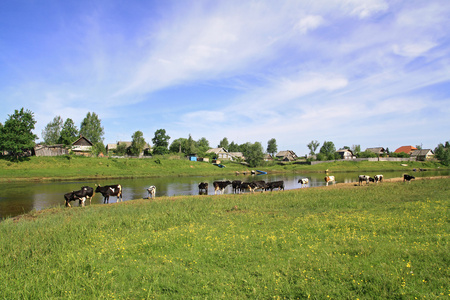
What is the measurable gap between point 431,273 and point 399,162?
11086 cm

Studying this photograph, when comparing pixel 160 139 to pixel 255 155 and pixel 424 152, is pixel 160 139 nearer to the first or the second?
pixel 255 155

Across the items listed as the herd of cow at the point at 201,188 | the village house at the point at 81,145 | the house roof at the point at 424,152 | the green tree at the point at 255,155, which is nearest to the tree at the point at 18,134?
the village house at the point at 81,145

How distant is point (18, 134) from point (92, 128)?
4670 centimetres

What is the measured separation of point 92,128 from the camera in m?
103

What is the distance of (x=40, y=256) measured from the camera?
9578 millimetres

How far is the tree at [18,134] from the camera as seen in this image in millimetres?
54656

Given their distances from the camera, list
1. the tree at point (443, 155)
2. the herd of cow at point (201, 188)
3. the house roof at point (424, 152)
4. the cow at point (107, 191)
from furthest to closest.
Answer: the house roof at point (424, 152) → the tree at point (443, 155) → the cow at point (107, 191) → the herd of cow at point (201, 188)

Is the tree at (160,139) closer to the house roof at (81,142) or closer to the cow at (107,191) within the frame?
the house roof at (81,142)

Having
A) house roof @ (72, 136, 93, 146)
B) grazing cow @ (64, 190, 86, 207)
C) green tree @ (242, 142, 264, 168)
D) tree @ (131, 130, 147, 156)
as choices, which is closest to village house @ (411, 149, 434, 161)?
green tree @ (242, 142, 264, 168)

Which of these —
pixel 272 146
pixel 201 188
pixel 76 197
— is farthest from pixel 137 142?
pixel 272 146

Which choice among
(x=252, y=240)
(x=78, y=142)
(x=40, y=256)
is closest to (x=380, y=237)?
(x=252, y=240)

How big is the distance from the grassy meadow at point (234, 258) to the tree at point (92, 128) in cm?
9779

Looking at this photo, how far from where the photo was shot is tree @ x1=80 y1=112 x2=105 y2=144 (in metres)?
102

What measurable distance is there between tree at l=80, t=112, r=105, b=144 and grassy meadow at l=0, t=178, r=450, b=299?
321 feet
